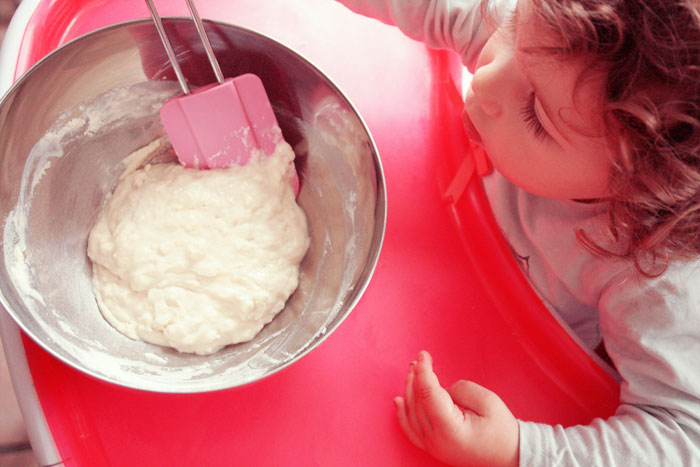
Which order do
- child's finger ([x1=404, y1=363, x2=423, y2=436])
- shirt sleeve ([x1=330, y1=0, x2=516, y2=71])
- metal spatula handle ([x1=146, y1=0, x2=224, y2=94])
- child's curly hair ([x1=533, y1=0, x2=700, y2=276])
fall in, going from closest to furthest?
child's curly hair ([x1=533, y1=0, x2=700, y2=276]), metal spatula handle ([x1=146, y1=0, x2=224, y2=94]), child's finger ([x1=404, y1=363, x2=423, y2=436]), shirt sleeve ([x1=330, y1=0, x2=516, y2=71])

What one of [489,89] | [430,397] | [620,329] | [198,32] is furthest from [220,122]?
[620,329]

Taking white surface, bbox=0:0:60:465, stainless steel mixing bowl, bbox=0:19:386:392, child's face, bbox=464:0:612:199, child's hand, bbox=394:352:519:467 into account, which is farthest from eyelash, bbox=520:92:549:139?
white surface, bbox=0:0:60:465

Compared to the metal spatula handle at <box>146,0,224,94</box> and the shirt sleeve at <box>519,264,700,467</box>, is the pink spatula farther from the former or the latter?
the shirt sleeve at <box>519,264,700,467</box>

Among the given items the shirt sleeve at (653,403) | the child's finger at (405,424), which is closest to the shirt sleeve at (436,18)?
the shirt sleeve at (653,403)

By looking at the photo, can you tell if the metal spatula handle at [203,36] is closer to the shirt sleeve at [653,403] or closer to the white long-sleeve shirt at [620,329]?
the white long-sleeve shirt at [620,329]

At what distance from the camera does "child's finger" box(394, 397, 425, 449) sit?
2.21ft

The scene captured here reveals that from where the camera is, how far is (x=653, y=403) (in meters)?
0.66

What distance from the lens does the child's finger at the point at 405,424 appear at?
673mm

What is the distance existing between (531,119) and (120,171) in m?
0.58

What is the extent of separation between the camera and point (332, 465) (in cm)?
66

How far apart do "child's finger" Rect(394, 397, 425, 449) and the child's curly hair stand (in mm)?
370

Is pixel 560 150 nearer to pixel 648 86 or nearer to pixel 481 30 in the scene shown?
pixel 648 86

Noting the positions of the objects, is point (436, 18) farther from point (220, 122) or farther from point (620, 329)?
point (620, 329)

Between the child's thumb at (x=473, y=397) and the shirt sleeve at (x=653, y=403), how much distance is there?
0.05 meters
